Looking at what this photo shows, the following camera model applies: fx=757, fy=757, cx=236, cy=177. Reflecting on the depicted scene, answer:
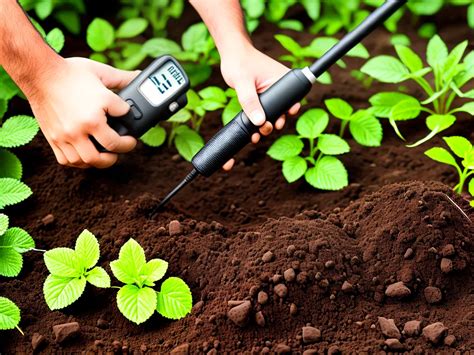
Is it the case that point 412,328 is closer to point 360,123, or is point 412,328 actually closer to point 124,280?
point 124,280

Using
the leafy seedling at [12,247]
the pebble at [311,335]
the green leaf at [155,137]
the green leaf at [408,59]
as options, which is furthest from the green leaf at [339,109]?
the leafy seedling at [12,247]

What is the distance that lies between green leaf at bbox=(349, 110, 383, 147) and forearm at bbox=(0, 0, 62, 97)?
1.01m

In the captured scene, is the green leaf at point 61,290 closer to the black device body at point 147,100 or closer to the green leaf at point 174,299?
the green leaf at point 174,299

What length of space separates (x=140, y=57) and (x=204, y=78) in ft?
0.80

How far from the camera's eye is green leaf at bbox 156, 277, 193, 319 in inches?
72.5

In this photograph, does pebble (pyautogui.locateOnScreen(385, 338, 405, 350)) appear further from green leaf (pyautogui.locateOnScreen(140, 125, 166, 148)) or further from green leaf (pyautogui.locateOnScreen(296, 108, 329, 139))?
green leaf (pyautogui.locateOnScreen(140, 125, 166, 148))

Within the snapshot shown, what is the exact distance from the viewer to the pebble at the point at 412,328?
1.75 m

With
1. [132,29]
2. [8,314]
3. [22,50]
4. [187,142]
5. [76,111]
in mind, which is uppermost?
[22,50]

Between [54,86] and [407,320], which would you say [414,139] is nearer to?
[407,320]

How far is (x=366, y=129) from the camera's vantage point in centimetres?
250

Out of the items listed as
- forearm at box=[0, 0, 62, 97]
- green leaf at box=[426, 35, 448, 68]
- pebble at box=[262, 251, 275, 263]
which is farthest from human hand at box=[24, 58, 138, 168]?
green leaf at box=[426, 35, 448, 68]

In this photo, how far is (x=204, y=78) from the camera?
9.14ft

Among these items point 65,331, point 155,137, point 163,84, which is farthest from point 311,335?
point 155,137

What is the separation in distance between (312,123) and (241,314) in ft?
3.04
